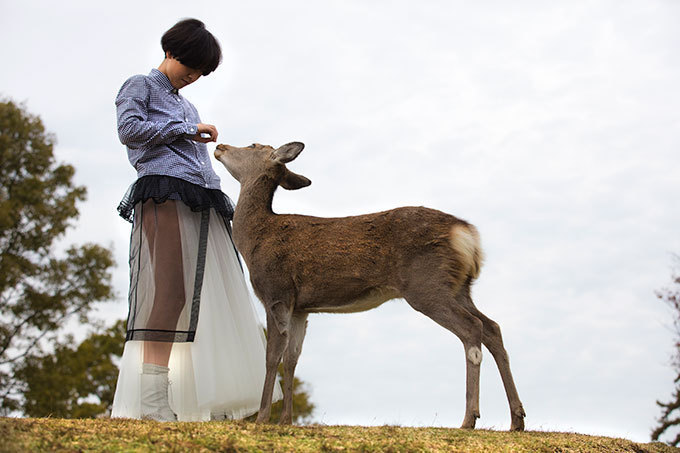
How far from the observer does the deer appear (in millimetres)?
6227

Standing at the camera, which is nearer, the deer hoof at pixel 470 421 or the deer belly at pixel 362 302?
the deer hoof at pixel 470 421

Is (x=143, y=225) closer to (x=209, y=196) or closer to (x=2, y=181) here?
(x=209, y=196)

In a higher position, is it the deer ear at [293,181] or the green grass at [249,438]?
the deer ear at [293,181]

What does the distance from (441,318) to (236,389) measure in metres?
2.08

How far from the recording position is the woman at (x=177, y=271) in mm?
6660

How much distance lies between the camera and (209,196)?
714 cm

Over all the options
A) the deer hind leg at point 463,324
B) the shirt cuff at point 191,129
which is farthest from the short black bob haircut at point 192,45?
the deer hind leg at point 463,324

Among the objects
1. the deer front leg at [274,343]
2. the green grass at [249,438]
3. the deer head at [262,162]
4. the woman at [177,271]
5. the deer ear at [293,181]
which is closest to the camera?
the green grass at [249,438]

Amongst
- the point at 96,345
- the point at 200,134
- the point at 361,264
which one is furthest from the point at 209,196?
the point at 96,345

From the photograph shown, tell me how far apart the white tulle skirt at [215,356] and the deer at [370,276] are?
570mm

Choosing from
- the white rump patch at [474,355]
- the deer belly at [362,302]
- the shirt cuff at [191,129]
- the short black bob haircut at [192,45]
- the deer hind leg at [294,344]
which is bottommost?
the white rump patch at [474,355]

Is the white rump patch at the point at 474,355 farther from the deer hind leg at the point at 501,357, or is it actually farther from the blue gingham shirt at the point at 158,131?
the blue gingham shirt at the point at 158,131

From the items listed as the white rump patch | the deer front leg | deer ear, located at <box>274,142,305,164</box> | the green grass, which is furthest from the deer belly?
deer ear, located at <box>274,142,305,164</box>

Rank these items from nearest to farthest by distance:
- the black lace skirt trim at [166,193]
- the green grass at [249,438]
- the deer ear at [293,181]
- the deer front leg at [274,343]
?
1. the green grass at [249,438]
2. the deer front leg at [274,343]
3. the black lace skirt trim at [166,193]
4. the deer ear at [293,181]
